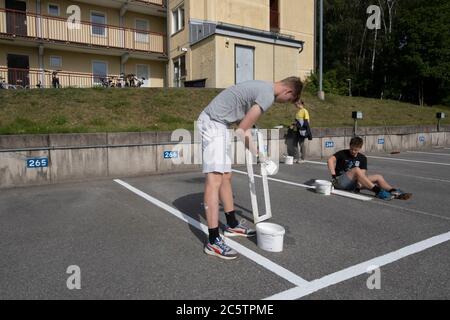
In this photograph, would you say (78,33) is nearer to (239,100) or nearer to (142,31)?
(142,31)

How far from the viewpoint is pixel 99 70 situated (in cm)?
2128

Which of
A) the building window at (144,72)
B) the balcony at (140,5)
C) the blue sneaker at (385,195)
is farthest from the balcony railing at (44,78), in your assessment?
the blue sneaker at (385,195)

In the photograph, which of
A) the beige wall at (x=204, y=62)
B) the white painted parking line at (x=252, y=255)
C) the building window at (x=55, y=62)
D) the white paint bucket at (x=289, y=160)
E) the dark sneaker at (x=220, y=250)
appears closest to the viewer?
the white painted parking line at (x=252, y=255)

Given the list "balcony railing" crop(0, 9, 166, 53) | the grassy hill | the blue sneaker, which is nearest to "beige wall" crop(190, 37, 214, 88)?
"balcony railing" crop(0, 9, 166, 53)

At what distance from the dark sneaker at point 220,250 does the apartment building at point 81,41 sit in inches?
707

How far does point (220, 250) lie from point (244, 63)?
671 inches

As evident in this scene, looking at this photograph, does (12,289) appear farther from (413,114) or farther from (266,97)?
(413,114)

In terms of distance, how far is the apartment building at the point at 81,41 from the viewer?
1827 cm

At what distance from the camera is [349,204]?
5.12 metres

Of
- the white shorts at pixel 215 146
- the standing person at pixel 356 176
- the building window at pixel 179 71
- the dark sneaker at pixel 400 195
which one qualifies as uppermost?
the building window at pixel 179 71

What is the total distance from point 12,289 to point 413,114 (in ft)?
60.8

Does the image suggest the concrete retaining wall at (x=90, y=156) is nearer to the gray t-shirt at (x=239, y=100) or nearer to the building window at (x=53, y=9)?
the gray t-shirt at (x=239, y=100)

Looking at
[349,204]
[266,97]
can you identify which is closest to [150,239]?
[266,97]
